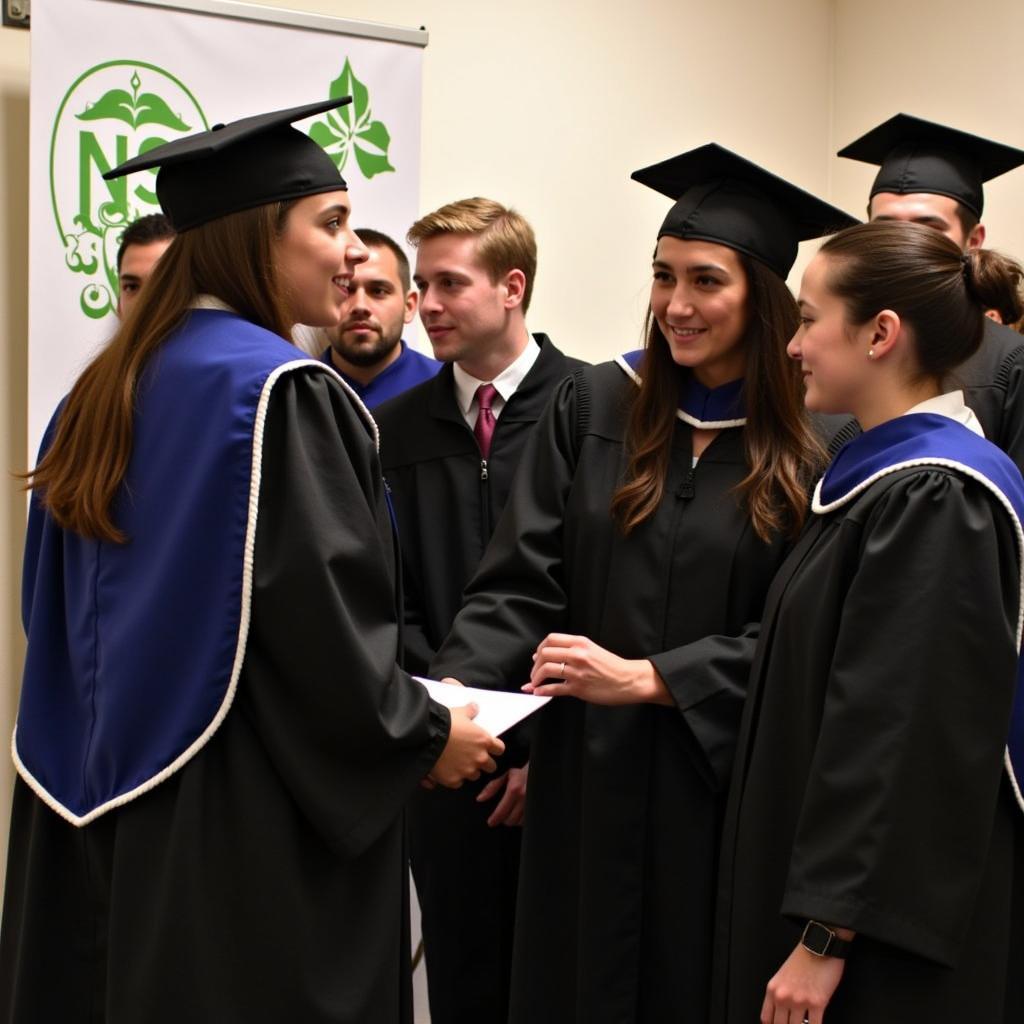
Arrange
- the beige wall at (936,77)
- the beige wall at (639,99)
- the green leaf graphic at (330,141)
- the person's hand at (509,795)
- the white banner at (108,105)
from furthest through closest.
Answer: the beige wall at (639,99) → the beige wall at (936,77) → the green leaf graphic at (330,141) → the white banner at (108,105) → the person's hand at (509,795)

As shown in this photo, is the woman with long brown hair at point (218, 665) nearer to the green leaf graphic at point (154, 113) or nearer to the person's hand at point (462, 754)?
the person's hand at point (462, 754)

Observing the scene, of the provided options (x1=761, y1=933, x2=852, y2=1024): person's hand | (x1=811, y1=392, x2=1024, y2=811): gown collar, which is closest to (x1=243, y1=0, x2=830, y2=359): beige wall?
(x1=811, y1=392, x2=1024, y2=811): gown collar

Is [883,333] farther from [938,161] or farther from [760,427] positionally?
[938,161]

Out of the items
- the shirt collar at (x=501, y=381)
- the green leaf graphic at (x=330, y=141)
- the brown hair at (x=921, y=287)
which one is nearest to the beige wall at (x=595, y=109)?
the green leaf graphic at (x=330, y=141)

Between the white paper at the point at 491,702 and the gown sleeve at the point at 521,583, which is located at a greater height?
the gown sleeve at the point at 521,583

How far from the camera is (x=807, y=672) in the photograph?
79.7 inches

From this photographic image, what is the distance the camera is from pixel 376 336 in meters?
3.74

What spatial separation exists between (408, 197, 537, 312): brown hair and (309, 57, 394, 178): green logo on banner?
0.78 m

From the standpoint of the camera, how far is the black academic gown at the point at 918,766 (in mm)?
1863

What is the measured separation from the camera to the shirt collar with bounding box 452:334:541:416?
3.22 meters

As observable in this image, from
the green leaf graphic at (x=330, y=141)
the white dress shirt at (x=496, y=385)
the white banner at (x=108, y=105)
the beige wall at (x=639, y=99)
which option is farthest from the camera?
the beige wall at (x=639, y=99)

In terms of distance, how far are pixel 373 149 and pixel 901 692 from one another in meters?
2.85

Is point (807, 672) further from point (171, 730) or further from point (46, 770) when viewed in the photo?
point (46, 770)

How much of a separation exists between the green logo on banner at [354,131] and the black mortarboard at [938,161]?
Result: 1.58 m
